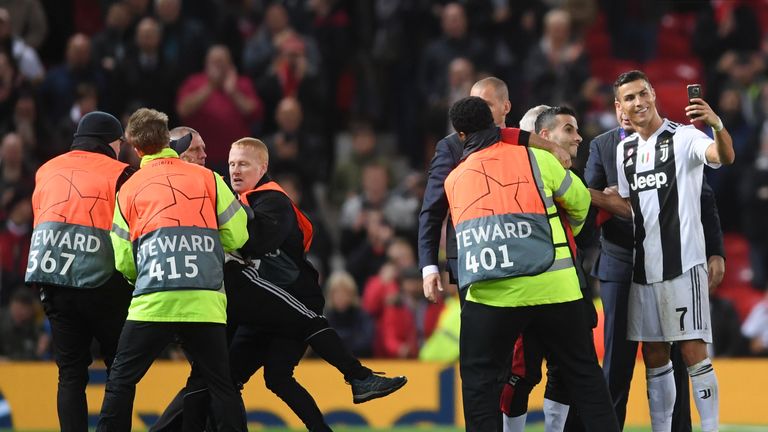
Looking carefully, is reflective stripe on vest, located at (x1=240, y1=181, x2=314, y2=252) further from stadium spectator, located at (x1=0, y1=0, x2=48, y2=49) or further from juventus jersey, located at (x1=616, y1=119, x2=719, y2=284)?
stadium spectator, located at (x1=0, y1=0, x2=48, y2=49)

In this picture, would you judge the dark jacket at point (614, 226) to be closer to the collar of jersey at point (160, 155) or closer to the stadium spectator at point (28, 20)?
the collar of jersey at point (160, 155)

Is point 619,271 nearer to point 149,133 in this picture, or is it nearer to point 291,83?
point 149,133

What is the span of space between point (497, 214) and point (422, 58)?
877 centimetres

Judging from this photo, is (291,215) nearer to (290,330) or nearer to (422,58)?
(290,330)

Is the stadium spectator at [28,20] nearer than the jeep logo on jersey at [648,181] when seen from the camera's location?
No

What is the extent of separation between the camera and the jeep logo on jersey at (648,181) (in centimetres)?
788

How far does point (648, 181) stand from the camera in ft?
26.0

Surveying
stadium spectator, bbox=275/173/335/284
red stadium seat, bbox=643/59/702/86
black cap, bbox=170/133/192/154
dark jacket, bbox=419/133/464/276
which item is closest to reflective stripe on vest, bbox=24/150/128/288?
black cap, bbox=170/133/192/154

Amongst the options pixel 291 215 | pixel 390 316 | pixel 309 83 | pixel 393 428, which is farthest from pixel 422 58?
pixel 291 215

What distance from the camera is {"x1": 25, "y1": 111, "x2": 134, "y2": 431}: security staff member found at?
26.2 ft

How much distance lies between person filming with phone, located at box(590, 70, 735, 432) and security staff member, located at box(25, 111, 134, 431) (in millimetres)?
3076

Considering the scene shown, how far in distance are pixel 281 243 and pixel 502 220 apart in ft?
5.37

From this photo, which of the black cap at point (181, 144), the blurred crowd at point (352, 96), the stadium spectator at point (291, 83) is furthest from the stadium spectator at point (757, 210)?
the black cap at point (181, 144)

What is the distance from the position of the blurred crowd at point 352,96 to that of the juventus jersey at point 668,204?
16.9 feet
